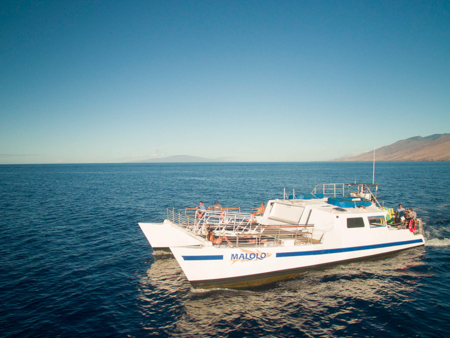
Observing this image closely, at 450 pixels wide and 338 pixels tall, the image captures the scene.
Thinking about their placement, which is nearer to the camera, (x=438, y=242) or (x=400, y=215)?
(x=400, y=215)

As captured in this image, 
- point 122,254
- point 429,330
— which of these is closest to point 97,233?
point 122,254

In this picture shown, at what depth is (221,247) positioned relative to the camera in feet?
40.7

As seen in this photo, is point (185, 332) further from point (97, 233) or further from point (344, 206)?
point (97, 233)

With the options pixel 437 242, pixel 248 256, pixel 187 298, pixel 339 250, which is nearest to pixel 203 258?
pixel 187 298

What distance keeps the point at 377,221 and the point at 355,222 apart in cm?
263

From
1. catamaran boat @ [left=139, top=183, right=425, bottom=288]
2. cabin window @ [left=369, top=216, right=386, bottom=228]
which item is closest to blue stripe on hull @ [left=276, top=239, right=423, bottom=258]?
catamaran boat @ [left=139, top=183, right=425, bottom=288]

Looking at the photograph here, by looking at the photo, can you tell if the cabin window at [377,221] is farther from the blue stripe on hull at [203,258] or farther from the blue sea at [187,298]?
the blue stripe on hull at [203,258]

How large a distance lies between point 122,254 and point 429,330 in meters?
16.4

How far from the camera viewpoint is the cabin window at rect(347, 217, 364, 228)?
49.0 feet

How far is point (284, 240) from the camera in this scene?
43.4ft

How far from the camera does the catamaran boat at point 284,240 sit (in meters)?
12.1

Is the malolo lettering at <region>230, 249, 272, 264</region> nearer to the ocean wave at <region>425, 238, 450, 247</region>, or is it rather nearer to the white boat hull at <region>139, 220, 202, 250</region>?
the white boat hull at <region>139, 220, 202, 250</region>

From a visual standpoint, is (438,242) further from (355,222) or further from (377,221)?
(355,222)

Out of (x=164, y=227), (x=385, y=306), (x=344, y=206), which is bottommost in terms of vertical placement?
(x=385, y=306)
